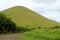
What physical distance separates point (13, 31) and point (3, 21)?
330cm

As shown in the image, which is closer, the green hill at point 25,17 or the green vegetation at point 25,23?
the green vegetation at point 25,23

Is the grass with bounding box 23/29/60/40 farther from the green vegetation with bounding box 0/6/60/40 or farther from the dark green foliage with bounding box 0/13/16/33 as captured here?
the dark green foliage with bounding box 0/13/16/33

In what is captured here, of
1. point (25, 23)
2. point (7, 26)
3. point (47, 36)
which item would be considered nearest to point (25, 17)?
point (25, 23)

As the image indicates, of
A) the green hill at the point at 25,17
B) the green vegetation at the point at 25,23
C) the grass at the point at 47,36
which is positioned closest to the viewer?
the grass at the point at 47,36

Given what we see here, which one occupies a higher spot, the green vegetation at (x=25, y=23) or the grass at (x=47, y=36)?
the green vegetation at (x=25, y=23)

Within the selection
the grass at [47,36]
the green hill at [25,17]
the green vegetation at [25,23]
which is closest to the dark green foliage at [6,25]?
the green vegetation at [25,23]

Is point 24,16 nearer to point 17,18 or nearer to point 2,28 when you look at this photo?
point 17,18

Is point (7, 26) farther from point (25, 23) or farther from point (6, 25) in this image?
point (25, 23)

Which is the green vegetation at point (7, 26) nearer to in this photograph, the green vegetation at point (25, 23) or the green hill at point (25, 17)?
the green vegetation at point (25, 23)

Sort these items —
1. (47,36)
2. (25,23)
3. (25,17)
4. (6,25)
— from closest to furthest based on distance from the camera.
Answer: (47,36)
(6,25)
(25,23)
(25,17)

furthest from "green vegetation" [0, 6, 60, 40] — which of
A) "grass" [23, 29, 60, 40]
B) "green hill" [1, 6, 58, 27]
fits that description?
"grass" [23, 29, 60, 40]

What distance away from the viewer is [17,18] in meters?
105

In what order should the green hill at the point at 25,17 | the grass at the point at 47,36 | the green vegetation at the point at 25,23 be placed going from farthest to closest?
the green hill at the point at 25,17, the green vegetation at the point at 25,23, the grass at the point at 47,36

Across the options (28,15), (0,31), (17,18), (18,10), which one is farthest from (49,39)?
(18,10)
